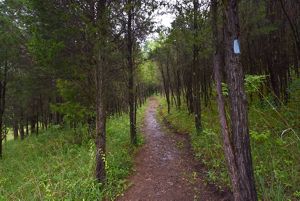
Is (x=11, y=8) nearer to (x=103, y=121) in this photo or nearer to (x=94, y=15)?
(x=94, y=15)

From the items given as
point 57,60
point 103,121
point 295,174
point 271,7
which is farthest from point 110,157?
point 271,7

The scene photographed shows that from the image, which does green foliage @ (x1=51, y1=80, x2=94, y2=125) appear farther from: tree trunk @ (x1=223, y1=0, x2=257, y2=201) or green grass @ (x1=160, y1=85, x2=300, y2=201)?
tree trunk @ (x1=223, y1=0, x2=257, y2=201)

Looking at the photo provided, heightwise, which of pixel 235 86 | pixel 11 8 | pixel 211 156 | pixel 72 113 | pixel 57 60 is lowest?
pixel 211 156

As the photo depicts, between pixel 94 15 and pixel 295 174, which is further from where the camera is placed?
pixel 94 15

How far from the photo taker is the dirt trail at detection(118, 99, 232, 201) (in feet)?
21.3

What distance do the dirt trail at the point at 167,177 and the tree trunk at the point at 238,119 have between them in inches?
82.0

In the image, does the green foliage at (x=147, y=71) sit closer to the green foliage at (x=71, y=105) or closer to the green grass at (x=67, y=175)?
the green foliage at (x=71, y=105)

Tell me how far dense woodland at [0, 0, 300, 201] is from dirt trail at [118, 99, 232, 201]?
0.40 metres

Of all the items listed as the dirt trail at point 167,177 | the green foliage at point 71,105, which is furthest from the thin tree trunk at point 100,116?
the green foliage at point 71,105

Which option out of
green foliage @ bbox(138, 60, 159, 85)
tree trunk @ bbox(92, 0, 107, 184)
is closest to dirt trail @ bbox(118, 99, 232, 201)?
tree trunk @ bbox(92, 0, 107, 184)

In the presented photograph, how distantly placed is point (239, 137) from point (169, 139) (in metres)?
9.68

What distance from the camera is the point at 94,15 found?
23.5ft

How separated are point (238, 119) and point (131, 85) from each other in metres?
8.42

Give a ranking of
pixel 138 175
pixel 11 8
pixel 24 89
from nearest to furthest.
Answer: pixel 138 175
pixel 11 8
pixel 24 89
